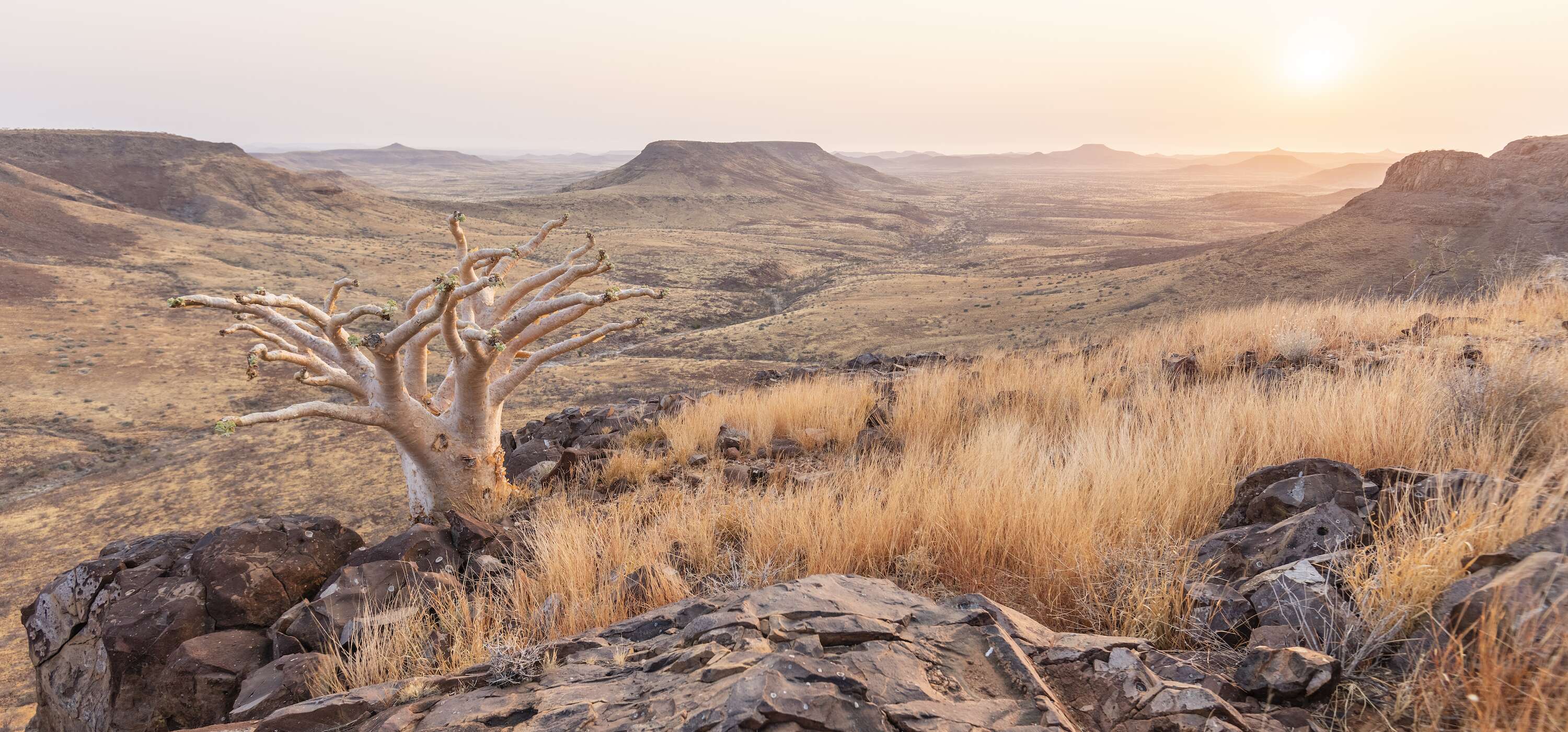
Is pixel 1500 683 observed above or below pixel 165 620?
above

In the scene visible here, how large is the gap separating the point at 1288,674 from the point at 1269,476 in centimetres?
179

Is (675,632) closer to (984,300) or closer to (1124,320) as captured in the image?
(1124,320)

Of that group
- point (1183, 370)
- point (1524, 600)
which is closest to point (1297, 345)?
point (1183, 370)

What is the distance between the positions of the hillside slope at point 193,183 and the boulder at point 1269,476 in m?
64.1

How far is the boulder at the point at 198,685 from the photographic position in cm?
326

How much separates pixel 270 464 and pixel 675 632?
1635cm

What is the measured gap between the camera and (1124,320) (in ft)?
75.6

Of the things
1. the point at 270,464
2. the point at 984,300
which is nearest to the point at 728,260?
the point at 984,300

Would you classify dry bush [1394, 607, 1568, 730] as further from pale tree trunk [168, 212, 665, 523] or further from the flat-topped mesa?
the flat-topped mesa

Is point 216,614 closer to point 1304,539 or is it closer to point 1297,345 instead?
point 1304,539

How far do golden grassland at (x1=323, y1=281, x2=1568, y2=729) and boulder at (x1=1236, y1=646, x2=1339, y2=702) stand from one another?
2.7 inches

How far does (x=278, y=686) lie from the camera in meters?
2.95

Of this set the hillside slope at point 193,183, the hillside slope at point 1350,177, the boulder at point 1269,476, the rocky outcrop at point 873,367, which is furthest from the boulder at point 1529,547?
the hillside slope at point 1350,177

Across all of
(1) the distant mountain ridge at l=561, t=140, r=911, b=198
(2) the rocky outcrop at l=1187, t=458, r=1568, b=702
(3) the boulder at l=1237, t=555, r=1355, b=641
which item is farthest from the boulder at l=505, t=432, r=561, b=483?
(1) the distant mountain ridge at l=561, t=140, r=911, b=198
